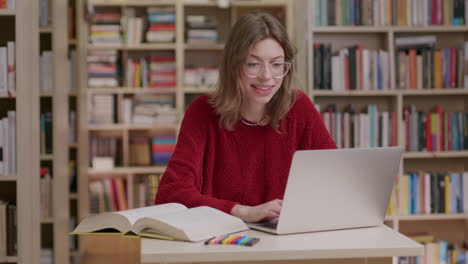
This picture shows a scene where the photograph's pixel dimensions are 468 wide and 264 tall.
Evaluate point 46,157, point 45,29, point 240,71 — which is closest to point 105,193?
point 46,157

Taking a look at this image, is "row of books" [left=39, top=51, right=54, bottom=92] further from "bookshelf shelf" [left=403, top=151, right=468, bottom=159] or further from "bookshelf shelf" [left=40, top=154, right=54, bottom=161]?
"bookshelf shelf" [left=403, top=151, right=468, bottom=159]

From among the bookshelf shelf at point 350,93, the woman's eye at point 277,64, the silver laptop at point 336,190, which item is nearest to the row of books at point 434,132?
the bookshelf shelf at point 350,93

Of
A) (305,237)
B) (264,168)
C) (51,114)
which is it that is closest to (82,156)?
(51,114)

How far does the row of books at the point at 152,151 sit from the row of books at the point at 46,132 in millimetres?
1429

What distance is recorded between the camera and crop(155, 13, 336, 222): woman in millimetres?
1879

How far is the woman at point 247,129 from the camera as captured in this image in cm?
188

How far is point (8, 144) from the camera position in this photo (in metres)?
2.69

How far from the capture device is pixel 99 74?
5.07 metres

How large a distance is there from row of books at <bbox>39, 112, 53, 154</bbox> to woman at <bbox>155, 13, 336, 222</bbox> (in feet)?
6.49

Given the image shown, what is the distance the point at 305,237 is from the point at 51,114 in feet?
8.96

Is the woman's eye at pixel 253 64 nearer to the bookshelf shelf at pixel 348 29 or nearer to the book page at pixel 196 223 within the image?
the book page at pixel 196 223

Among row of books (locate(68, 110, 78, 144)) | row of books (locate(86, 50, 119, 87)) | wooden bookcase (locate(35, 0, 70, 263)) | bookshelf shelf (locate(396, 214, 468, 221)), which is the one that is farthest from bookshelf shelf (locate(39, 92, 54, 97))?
bookshelf shelf (locate(396, 214, 468, 221))

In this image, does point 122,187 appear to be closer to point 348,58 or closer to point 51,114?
point 51,114

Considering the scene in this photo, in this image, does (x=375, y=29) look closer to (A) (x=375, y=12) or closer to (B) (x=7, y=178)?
(A) (x=375, y=12)
